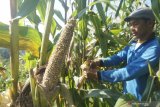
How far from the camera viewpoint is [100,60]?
1858 mm

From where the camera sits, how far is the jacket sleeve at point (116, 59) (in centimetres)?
191

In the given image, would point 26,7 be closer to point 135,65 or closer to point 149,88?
point 149,88

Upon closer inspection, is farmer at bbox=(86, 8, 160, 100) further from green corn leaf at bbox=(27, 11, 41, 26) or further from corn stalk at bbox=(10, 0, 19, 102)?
corn stalk at bbox=(10, 0, 19, 102)

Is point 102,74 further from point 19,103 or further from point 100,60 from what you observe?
point 19,103

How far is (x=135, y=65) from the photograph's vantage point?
5.31 feet

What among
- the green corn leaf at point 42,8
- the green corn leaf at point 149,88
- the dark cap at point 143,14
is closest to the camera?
the green corn leaf at point 149,88

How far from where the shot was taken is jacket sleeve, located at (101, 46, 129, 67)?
6.27 feet

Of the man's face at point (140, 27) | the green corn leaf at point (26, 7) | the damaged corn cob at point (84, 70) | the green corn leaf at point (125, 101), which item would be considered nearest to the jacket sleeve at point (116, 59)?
the man's face at point (140, 27)

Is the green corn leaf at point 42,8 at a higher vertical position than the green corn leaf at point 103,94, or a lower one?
higher

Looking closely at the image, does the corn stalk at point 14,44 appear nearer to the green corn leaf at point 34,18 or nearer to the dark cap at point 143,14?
the green corn leaf at point 34,18

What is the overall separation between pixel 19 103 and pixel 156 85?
495mm

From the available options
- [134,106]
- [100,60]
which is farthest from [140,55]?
[134,106]

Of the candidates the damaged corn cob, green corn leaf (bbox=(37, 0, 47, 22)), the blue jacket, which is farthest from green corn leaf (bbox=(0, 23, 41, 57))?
the blue jacket

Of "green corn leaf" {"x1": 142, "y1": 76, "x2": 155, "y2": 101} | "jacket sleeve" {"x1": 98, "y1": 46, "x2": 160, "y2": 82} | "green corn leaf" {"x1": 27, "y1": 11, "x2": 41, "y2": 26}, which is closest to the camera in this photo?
"green corn leaf" {"x1": 142, "y1": 76, "x2": 155, "y2": 101}
